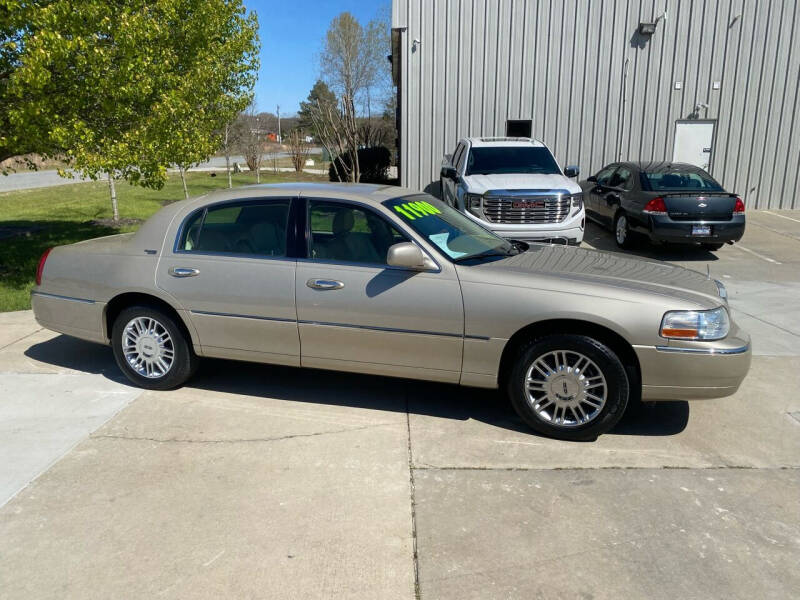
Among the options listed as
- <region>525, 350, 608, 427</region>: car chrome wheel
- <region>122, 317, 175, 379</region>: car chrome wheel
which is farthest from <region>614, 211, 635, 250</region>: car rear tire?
<region>122, 317, 175, 379</region>: car chrome wheel

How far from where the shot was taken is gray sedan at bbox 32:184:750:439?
3959 millimetres

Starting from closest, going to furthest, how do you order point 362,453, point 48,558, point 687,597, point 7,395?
point 687,597 < point 48,558 < point 362,453 < point 7,395

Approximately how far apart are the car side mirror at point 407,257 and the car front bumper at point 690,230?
280 inches

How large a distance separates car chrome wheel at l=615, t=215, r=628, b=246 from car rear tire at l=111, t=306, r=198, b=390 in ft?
27.9

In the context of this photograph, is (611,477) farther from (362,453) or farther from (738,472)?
(362,453)

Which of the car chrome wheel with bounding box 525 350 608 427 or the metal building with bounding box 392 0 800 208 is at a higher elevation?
the metal building with bounding box 392 0 800 208

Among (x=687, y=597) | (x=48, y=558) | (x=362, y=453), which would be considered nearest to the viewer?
(x=687, y=597)

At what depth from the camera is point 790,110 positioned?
15.7 metres

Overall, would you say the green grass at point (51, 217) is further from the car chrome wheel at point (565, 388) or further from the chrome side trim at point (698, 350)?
the chrome side trim at point (698, 350)

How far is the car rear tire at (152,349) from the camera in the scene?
192 inches

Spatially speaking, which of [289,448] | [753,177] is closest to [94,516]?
[289,448]

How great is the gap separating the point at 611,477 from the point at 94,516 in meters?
2.89

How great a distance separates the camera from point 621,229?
11375 mm

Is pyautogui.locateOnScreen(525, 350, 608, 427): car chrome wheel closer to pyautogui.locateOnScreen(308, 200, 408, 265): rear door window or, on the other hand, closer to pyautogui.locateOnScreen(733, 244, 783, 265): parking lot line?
pyautogui.locateOnScreen(308, 200, 408, 265): rear door window
